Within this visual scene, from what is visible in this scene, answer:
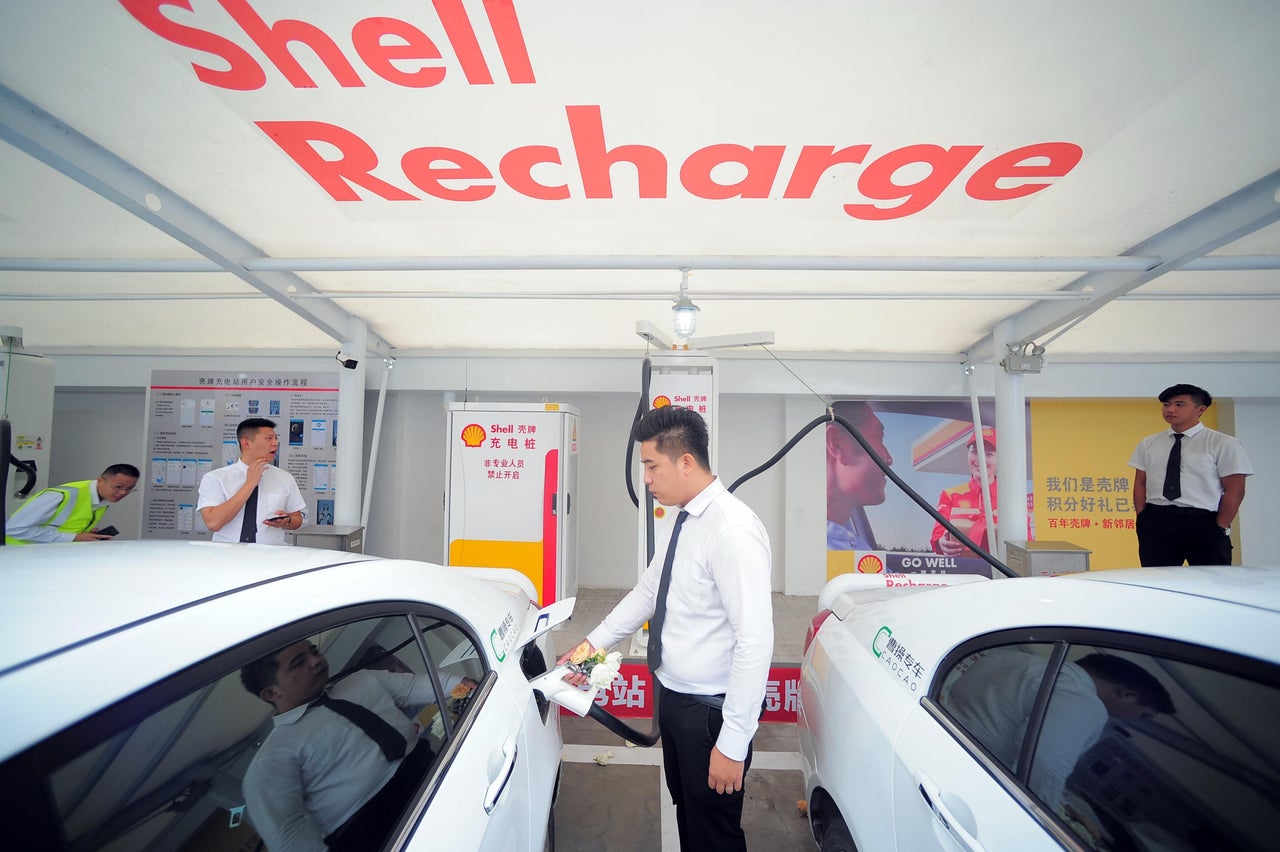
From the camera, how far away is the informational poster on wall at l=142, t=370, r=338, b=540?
18.9ft

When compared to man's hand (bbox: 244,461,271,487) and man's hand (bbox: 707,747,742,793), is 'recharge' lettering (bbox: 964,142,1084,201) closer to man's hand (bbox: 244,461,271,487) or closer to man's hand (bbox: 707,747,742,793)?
man's hand (bbox: 707,747,742,793)

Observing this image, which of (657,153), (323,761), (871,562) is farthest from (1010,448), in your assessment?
(323,761)

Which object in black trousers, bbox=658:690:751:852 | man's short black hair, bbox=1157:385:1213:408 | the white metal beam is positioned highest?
the white metal beam

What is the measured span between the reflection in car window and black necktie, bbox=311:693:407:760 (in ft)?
4.23

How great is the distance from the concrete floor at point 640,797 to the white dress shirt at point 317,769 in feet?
5.22

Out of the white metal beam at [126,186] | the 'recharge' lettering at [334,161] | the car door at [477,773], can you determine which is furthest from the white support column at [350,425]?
the car door at [477,773]

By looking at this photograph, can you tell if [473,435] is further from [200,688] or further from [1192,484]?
[1192,484]

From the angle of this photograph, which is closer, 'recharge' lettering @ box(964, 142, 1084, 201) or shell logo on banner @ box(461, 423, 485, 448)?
'recharge' lettering @ box(964, 142, 1084, 201)

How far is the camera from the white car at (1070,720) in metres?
0.86

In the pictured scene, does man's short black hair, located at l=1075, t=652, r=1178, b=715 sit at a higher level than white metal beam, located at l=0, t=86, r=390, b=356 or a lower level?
lower

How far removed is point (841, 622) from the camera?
2156 millimetres

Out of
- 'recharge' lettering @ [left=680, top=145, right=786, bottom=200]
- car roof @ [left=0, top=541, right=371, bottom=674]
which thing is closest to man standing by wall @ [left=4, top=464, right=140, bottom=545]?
car roof @ [left=0, top=541, right=371, bottom=674]

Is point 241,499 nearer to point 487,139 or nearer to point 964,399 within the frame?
point 487,139

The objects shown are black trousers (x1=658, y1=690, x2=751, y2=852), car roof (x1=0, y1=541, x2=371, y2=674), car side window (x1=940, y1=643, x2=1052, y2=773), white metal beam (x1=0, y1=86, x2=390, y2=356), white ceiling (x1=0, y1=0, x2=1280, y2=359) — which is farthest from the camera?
white metal beam (x1=0, y1=86, x2=390, y2=356)
